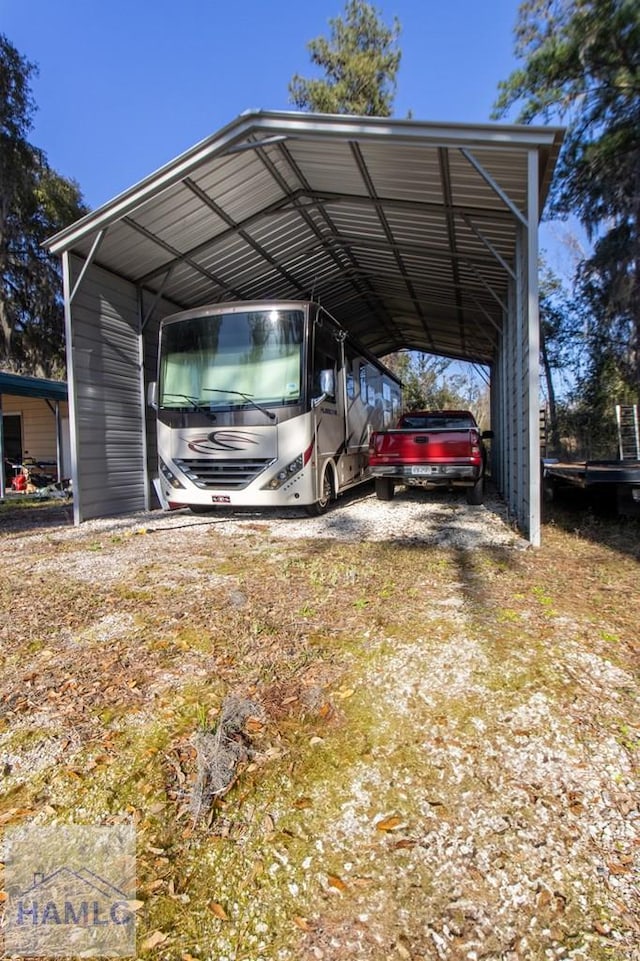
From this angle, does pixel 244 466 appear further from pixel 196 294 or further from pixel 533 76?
pixel 533 76

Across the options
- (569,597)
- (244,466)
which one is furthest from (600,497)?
(244,466)

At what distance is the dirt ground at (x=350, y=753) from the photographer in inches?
61.2

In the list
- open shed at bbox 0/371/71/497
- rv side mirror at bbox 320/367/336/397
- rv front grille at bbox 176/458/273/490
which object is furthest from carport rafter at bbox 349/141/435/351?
open shed at bbox 0/371/71/497

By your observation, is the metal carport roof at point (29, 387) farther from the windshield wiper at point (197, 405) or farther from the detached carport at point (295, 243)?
the windshield wiper at point (197, 405)

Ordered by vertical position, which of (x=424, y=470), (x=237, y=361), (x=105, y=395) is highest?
(x=237, y=361)

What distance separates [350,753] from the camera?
227cm

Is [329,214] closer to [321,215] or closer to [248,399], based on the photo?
[321,215]

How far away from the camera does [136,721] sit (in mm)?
2527

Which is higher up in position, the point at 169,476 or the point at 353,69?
the point at 353,69

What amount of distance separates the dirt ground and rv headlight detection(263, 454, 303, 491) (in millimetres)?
2809

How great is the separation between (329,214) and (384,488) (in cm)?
536

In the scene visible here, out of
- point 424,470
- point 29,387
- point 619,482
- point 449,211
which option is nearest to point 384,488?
point 424,470

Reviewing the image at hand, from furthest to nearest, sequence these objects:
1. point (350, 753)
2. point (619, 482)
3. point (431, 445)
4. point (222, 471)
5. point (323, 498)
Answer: point (431, 445), point (323, 498), point (222, 471), point (619, 482), point (350, 753)

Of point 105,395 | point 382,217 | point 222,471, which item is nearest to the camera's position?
point 222,471
